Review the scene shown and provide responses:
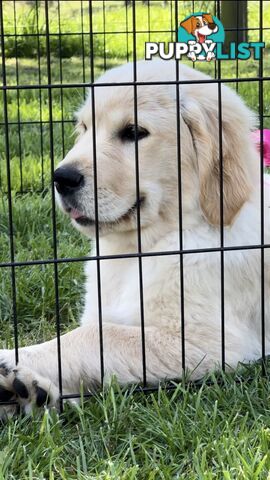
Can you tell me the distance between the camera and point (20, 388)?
234 cm

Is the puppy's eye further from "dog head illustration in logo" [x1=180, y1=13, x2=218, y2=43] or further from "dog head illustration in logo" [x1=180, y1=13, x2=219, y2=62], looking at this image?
"dog head illustration in logo" [x1=180, y1=13, x2=218, y2=43]

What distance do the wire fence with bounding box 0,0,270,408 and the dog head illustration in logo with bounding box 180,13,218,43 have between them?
0.14 metres

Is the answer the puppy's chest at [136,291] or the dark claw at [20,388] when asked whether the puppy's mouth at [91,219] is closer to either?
the puppy's chest at [136,291]

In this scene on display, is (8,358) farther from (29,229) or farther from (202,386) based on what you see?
(29,229)

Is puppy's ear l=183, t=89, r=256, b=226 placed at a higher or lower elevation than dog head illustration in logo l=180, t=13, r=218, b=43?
lower

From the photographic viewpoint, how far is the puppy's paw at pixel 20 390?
7.69ft

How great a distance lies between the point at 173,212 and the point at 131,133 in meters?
0.29

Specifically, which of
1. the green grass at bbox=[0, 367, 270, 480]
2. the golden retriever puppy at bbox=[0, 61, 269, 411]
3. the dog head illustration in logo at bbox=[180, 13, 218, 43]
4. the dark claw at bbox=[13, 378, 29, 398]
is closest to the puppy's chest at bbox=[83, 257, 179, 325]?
the golden retriever puppy at bbox=[0, 61, 269, 411]

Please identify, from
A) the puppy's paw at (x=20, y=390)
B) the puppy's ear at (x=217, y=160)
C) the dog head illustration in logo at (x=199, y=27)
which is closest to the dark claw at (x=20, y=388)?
the puppy's paw at (x=20, y=390)

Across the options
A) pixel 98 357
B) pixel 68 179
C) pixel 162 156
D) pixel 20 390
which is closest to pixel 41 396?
pixel 20 390

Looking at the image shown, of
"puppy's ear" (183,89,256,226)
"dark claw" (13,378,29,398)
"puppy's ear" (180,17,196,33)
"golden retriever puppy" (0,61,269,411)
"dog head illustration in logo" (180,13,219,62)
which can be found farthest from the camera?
"puppy's ear" (180,17,196,33)

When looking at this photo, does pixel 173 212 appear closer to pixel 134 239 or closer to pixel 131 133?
pixel 134 239

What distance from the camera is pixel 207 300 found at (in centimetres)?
267

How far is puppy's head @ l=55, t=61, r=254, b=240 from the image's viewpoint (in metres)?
2.69
